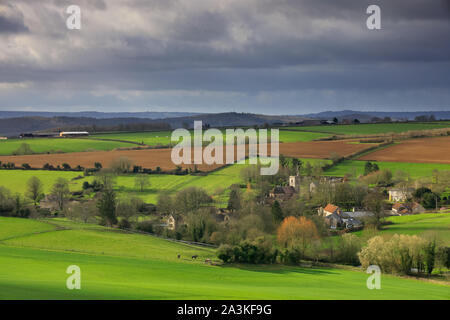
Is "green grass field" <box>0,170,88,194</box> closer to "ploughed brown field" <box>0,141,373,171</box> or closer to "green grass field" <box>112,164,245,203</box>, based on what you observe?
"ploughed brown field" <box>0,141,373,171</box>

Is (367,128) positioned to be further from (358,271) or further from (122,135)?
(358,271)

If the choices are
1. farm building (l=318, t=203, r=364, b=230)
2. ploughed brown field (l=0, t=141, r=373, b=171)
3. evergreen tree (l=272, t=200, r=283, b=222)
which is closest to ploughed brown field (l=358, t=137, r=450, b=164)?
ploughed brown field (l=0, t=141, r=373, b=171)

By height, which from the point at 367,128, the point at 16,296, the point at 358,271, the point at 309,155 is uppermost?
the point at 367,128

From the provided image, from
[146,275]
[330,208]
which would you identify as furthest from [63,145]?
[146,275]

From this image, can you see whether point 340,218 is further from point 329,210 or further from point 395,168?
point 395,168
